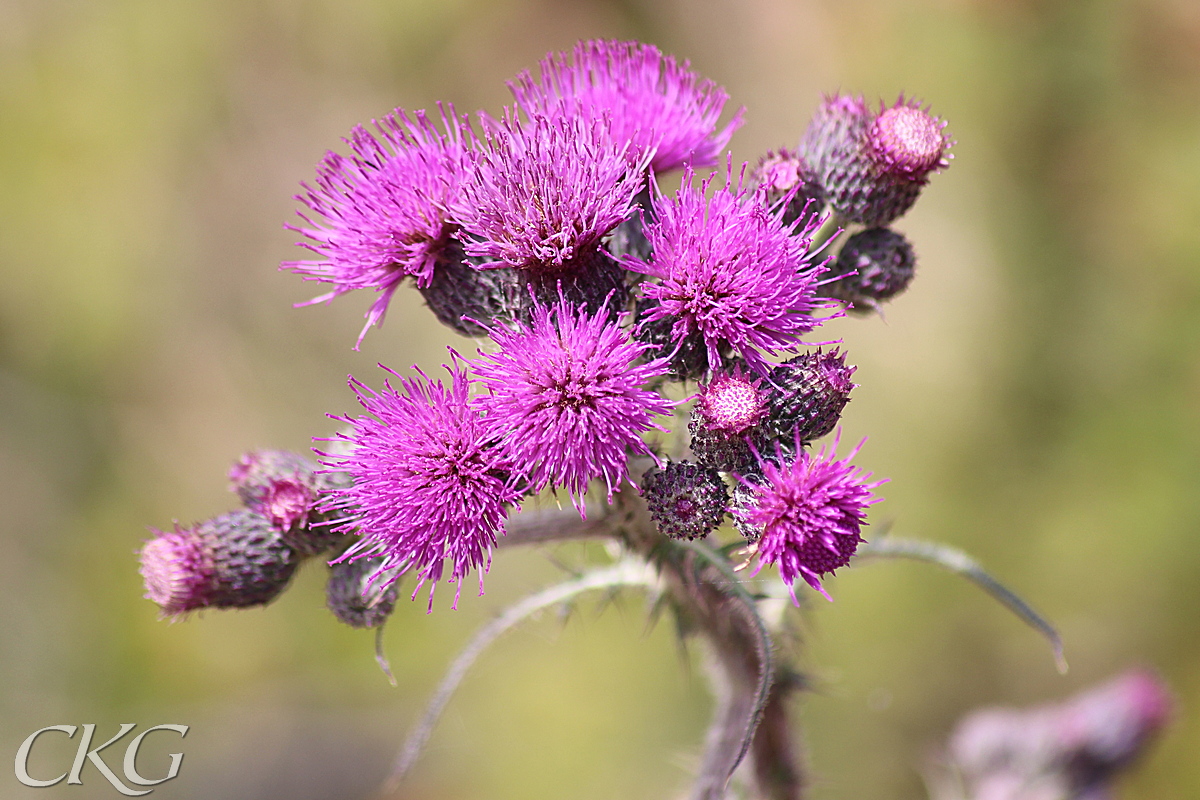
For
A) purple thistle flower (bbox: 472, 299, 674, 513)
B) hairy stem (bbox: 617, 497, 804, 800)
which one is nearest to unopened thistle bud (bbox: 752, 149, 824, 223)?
purple thistle flower (bbox: 472, 299, 674, 513)

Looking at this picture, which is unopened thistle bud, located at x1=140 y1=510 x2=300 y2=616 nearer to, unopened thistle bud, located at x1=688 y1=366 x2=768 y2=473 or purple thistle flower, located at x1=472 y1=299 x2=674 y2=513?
purple thistle flower, located at x1=472 y1=299 x2=674 y2=513

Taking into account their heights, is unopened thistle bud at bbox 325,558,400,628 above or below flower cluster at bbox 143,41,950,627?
below

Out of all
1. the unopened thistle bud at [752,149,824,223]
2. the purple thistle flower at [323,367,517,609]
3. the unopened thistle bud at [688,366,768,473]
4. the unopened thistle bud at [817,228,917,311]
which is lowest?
the purple thistle flower at [323,367,517,609]

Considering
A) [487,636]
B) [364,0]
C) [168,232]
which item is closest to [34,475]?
[168,232]

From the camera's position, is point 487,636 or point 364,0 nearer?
point 487,636

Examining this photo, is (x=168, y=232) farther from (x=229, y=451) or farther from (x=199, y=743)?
(x=199, y=743)

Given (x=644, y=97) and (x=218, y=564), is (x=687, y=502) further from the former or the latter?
(x=218, y=564)
